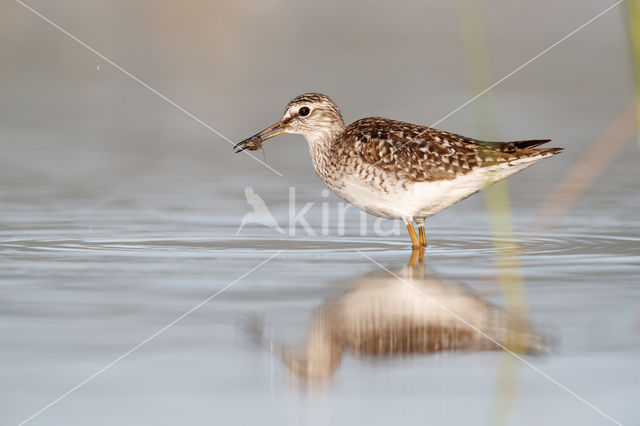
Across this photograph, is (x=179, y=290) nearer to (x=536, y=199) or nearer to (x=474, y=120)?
(x=536, y=199)

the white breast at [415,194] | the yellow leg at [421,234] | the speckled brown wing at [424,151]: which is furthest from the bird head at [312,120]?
the yellow leg at [421,234]

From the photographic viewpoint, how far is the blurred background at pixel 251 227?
15.3 feet

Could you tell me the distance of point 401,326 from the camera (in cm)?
589

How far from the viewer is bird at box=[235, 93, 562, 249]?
8844mm

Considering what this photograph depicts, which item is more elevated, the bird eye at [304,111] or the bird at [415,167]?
the bird eye at [304,111]

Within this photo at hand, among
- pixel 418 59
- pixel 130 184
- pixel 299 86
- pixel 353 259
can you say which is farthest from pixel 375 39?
pixel 353 259

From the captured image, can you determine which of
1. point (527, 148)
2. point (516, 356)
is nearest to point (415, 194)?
point (527, 148)

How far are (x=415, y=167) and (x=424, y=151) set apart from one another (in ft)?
0.64

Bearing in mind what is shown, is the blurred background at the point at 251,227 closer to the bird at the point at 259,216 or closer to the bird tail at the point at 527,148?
the bird at the point at 259,216

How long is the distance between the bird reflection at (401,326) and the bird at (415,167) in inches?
77.3

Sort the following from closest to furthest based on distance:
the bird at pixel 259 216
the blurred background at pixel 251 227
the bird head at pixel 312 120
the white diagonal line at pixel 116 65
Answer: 1. the blurred background at pixel 251 227
2. the bird at pixel 259 216
3. the bird head at pixel 312 120
4. the white diagonal line at pixel 116 65

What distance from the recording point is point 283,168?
13164mm

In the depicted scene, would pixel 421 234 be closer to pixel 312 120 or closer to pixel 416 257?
pixel 416 257

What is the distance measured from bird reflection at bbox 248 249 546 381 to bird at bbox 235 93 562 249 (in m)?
1.96
